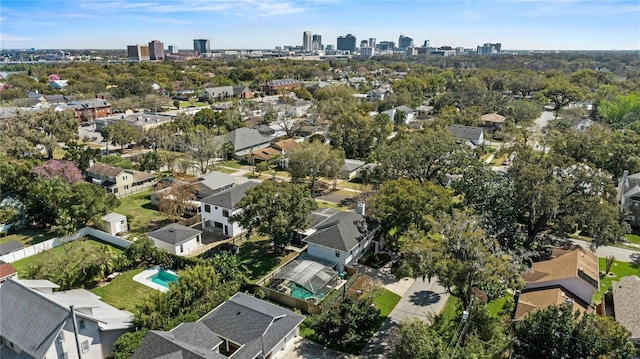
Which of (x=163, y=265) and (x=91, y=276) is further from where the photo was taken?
(x=163, y=265)

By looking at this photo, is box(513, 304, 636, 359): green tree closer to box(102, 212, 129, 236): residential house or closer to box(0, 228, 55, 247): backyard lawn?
box(102, 212, 129, 236): residential house

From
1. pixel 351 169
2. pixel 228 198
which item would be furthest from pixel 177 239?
pixel 351 169

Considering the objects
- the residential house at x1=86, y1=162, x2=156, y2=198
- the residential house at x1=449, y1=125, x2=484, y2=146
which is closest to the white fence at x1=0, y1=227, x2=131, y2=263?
the residential house at x1=86, y1=162, x2=156, y2=198

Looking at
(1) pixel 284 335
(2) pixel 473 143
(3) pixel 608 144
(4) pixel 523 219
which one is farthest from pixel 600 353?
(2) pixel 473 143

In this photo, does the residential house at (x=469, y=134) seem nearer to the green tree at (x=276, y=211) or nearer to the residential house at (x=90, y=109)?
the green tree at (x=276, y=211)

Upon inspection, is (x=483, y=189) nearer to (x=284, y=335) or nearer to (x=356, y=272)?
(x=356, y=272)

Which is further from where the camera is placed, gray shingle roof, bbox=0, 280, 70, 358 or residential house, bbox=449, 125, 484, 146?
residential house, bbox=449, 125, 484, 146
